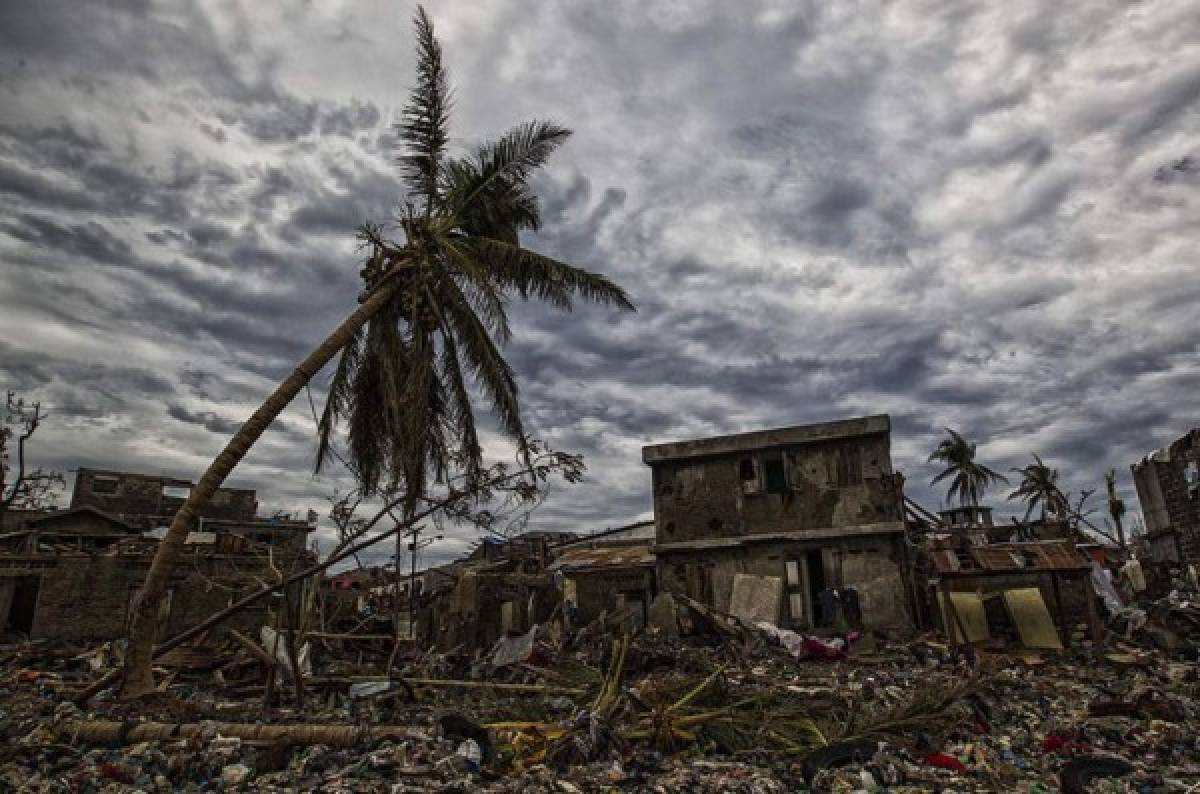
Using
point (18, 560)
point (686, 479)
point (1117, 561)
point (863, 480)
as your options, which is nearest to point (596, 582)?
point (686, 479)

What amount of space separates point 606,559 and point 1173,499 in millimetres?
15821

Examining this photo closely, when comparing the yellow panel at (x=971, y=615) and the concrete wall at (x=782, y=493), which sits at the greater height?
the concrete wall at (x=782, y=493)

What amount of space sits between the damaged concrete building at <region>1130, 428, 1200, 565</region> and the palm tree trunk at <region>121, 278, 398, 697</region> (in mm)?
21124

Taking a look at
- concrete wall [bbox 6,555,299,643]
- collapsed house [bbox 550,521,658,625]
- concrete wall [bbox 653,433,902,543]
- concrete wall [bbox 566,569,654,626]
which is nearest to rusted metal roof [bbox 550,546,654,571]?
collapsed house [bbox 550,521,658,625]

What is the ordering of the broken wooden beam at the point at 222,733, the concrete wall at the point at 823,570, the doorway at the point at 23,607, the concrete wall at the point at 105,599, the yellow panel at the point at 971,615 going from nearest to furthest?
the broken wooden beam at the point at 222,733 < the yellow panel at the point at 971,615 < the concrete wall at the point at 823,570 < the concrete wall at the point at 105,599 < the doorway at the point at 23,607

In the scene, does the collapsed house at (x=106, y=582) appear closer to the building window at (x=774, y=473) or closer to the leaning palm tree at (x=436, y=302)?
the leaning palm tree at (x=436, y=302)

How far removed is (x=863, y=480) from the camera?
53.6 ft

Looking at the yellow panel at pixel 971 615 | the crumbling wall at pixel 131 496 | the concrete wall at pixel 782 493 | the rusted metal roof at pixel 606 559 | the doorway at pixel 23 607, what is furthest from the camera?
the crumbling wall at pixel 131 496

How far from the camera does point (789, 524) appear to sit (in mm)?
16891

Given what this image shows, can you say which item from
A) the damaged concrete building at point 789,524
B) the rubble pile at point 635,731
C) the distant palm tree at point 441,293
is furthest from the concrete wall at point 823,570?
the distant palm tree at point 441,293

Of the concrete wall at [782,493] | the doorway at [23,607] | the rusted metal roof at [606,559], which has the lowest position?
the doorway at [23,607]

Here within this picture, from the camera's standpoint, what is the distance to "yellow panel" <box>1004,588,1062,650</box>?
13.7 meters

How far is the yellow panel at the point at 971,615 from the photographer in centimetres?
1407

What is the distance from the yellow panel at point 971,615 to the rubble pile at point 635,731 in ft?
7.13
